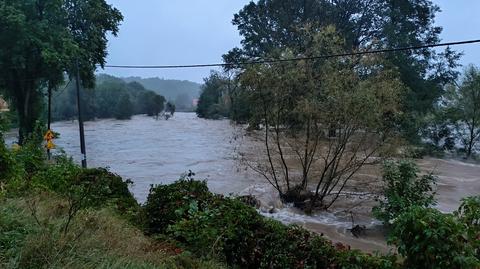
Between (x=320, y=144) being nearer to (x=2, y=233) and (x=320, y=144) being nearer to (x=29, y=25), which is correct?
(x=2, y=233)

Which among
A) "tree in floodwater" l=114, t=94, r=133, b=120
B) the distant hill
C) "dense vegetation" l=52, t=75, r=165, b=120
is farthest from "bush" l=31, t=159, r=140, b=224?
the distant hill

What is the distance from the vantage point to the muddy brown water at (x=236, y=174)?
40.0 ft

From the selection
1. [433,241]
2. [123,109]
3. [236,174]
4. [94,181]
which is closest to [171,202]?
[94,181]

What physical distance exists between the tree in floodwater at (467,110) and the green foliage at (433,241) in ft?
87.8

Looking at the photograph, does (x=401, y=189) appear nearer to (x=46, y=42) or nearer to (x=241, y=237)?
(x=241, y=237)

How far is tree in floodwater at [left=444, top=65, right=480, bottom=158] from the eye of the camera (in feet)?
90.0

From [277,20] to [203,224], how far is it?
33.1 m

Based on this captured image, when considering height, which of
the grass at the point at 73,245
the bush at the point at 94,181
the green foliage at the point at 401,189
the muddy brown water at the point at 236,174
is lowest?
the muddy brown water at the point at 236,174

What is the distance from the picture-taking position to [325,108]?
505 inches

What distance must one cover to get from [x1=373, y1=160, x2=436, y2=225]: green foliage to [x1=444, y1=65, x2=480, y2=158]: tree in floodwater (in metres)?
19.2

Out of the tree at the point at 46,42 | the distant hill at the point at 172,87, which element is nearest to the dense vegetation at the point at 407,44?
the tree at the point at 46,42

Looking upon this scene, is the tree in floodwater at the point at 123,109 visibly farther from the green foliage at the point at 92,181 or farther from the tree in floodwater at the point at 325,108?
the green foliage at the point at 92,181

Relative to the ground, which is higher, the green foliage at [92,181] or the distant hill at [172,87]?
the distant hill at [172,87]

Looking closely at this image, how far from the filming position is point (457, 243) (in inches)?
152
